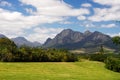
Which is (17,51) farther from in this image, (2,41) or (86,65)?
(2,41)

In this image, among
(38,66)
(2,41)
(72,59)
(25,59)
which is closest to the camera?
(38,66)

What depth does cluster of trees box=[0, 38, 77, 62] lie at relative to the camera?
9869 centimetres

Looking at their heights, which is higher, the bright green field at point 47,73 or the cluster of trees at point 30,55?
the cluster of trees at point 30,55

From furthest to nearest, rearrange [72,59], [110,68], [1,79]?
[72,59]
[110,68]
[1,79]

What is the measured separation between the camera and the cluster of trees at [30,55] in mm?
98688

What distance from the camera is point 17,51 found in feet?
333

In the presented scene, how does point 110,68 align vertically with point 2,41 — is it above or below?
below

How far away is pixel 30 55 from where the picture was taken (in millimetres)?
105250

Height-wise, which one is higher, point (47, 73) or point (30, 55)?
point (30, 55)

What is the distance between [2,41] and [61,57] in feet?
127

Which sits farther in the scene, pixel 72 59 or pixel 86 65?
pixel 72 59

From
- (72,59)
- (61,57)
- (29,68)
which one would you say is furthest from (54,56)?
(29,68)

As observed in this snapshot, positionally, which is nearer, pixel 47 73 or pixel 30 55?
pixel 47 73

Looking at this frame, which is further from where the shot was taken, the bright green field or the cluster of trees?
the cluster of trees
